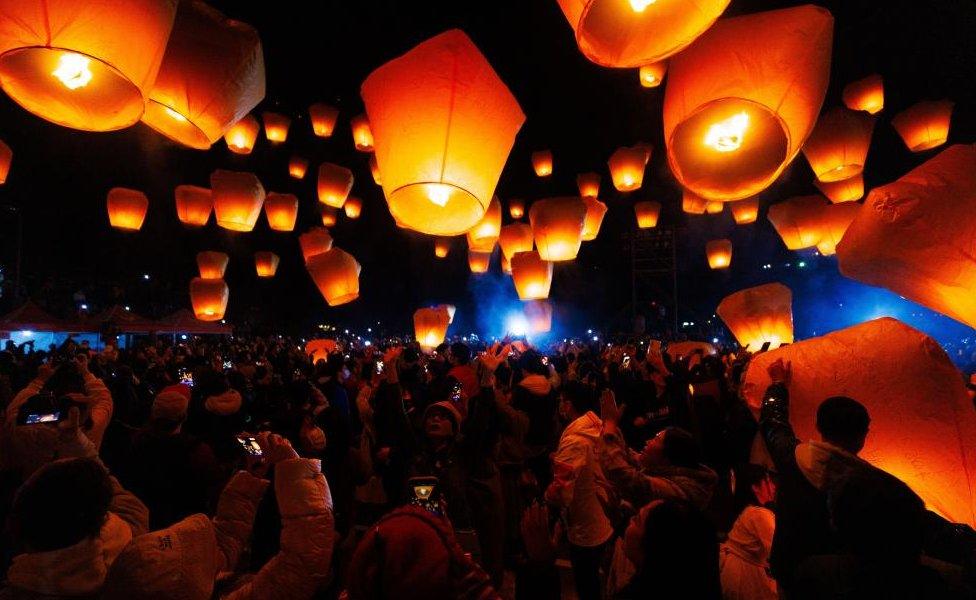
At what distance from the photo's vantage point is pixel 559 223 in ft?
19.4

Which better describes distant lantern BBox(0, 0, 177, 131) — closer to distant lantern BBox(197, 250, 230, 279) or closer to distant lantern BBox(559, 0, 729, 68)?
distant lantern BBox(559, 0, 729, 68)

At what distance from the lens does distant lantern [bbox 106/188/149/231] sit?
23.6 feet

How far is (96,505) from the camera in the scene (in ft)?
4.55

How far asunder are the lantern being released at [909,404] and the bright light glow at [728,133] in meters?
1.12

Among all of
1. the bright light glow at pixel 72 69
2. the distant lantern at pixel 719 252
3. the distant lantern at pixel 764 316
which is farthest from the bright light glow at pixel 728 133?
the distant lantern at pixel 719 252

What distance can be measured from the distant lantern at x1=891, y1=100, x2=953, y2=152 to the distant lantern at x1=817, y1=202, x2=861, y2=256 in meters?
1.48

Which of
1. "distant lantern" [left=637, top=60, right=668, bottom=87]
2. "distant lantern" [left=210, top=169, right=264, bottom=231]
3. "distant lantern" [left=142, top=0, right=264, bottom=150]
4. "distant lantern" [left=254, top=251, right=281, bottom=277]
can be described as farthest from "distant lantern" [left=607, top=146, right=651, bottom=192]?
"distant lantern" [left=254, top=251, right=281, bottom=277]

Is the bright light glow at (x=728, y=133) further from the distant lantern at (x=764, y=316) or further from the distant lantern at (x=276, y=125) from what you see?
the distant lantern at (x=276, y=125)

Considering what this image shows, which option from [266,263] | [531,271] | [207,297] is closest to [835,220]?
[531,271]

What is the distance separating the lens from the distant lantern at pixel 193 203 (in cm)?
735

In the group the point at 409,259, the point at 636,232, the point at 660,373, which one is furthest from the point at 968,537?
the point at 409,259

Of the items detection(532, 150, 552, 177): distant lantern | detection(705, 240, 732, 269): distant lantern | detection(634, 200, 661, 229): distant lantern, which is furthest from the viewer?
detection(634, 200, 661, 229): distant lantern

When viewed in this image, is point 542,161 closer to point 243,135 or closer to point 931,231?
point 243,135

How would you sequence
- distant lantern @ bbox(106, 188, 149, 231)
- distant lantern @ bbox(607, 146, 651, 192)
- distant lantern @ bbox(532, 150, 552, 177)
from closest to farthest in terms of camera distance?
1. distant lantern @ bbox(106, 188, 149, 231)
2. distant lantern @ bbox(607, 146, 651, 192)
3. distant lantern @ bbox(532, 150, 552, 177)
